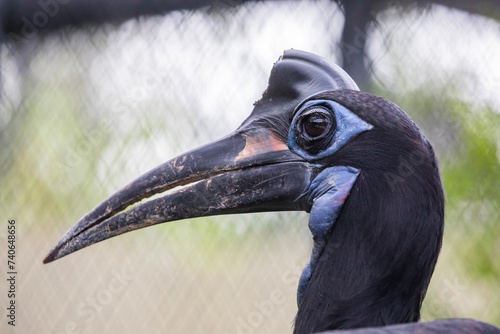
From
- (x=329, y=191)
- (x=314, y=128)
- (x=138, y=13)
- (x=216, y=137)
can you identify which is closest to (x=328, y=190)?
(x=329, y=191)

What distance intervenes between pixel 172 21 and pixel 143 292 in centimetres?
90

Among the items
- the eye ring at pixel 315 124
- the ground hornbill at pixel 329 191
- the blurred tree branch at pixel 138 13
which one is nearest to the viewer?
the ground hornbill at pixel 329 191

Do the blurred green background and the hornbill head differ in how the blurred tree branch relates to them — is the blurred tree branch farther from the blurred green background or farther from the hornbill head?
the hornbill head

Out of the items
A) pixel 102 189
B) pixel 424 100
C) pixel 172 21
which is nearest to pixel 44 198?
pixel 102 189

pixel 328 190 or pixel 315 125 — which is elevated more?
pixel 315 125

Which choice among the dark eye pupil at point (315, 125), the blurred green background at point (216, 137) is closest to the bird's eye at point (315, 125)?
the dark eye pupil at point (315, 125)

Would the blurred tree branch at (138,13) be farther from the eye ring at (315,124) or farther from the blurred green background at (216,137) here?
the eye ring at (315,124)

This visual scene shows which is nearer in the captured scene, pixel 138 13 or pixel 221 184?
pixel 221 184

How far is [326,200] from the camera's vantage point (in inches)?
51.5

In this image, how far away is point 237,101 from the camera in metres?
2.10

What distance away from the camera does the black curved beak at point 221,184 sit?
1.38 meters

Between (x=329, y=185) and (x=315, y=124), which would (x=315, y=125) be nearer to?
(x=315, y=124)

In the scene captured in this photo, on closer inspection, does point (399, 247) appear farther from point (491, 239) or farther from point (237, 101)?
point (491, 239)

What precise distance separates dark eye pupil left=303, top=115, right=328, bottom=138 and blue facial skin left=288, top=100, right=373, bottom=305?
22mm
